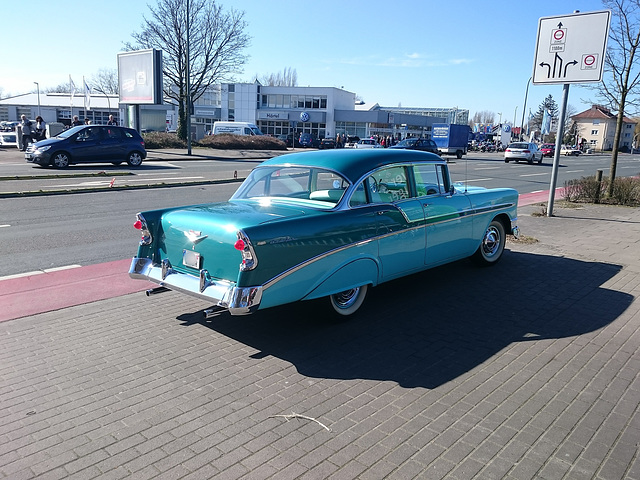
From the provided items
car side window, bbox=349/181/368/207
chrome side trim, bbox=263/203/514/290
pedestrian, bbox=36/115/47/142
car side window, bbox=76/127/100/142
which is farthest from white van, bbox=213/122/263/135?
car side window, bbox=349/181/368/207

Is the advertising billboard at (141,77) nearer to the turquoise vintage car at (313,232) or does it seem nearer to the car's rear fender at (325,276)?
the turquoise vintage car at (313,232)

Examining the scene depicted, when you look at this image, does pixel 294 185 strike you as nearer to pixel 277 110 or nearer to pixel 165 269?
pixel 165 269

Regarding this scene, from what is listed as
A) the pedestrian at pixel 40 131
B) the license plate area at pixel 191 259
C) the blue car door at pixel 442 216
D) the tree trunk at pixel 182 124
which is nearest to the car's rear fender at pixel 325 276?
the license plate area at pixel 191 259

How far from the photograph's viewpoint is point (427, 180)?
6.23 meters

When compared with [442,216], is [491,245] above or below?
below

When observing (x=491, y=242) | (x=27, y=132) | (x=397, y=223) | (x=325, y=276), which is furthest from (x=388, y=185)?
(x=27, y=132)

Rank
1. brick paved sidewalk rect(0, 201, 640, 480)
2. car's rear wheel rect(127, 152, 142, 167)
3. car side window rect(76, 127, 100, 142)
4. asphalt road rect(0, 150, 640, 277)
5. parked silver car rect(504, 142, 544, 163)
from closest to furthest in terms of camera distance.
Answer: brick paved sidewalk rect(0, 201, 640, 480) < asphalt road rect(0, 150, 640, 277) < car side window rect(76, 127, 100, 142) < car's rear wheel rect(127, 152, 142, 167) < parked silver car rect(504, 142, 544, 163)

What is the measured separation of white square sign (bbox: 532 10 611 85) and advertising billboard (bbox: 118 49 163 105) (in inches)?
977

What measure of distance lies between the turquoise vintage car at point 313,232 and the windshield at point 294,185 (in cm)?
1

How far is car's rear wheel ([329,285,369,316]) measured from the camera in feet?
16.9

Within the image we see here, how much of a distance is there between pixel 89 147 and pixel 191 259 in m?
18.5

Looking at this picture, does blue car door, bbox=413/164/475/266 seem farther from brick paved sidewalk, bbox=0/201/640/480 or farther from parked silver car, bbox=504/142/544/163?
parked silver car, bbox=504/142/544/163

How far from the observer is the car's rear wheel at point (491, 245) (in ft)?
24.2

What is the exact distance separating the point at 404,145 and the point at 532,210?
2260 centimetres
